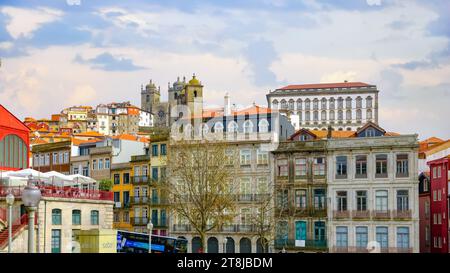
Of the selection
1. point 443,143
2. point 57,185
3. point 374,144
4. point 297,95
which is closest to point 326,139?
point 374,144

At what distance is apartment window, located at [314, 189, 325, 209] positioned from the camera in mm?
61094

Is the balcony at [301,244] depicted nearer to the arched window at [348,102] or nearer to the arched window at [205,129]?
the arched window at [205,129]

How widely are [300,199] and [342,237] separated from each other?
4586 millimetres

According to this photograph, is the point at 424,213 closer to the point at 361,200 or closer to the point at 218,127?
the point at 361,200

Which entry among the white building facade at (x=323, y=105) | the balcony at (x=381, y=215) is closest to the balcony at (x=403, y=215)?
the balcony at (x=381, y=215)

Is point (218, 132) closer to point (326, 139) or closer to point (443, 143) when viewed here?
point (326, 139)

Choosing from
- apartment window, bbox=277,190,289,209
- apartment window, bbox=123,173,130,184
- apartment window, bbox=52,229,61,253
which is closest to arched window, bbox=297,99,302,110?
apartment window, bbox=123,173,130,184

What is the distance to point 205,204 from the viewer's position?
174 ft

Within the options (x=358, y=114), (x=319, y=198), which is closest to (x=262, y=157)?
(x=319, y=198)

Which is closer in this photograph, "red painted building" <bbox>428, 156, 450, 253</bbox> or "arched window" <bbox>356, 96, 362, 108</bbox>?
"red painted building" <bbox>428, 156, 450, 253</bbox>

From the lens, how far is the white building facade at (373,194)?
2287 inches

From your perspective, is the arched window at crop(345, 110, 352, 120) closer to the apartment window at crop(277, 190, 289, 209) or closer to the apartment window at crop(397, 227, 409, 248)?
the apartment window at crop(277, 190, 289, 209)

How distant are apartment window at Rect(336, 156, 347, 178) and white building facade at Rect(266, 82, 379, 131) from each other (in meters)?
25.1
